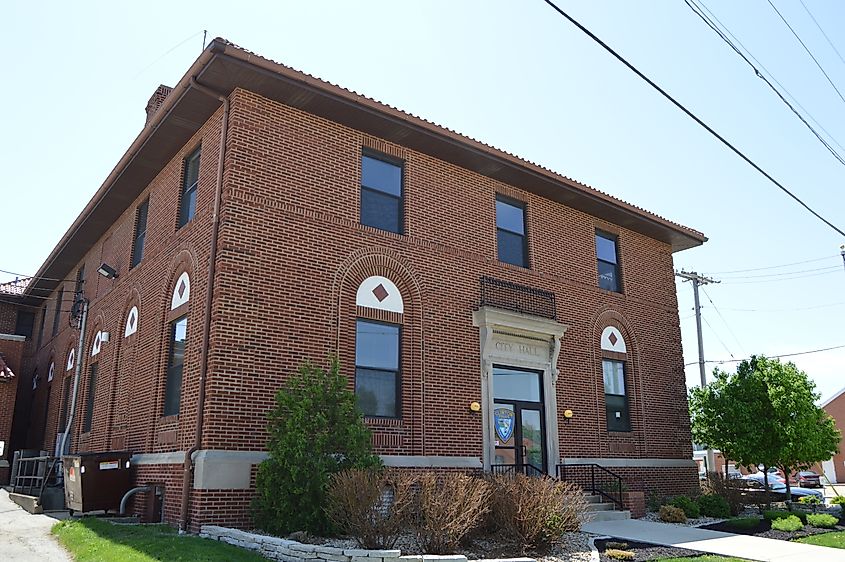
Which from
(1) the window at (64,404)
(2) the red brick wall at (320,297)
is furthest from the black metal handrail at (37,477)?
(1) the window at (64,404)

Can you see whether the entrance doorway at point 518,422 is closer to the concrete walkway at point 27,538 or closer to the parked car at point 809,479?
the concrete walkway at point 27,538

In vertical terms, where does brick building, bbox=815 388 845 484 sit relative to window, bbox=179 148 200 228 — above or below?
below

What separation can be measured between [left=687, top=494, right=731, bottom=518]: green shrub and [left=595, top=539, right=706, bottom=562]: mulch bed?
206 inches

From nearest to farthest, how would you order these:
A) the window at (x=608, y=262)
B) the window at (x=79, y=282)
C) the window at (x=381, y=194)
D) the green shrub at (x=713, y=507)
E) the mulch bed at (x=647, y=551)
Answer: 1. the mulch bed at (x=647, y=551)
2. the window at (x=381, y=194)
3. the green shrub at (x=713, y=507)
4. the window at (x=608, y=262)
5. the window at (x=79, y=282)

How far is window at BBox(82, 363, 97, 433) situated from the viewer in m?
17.8

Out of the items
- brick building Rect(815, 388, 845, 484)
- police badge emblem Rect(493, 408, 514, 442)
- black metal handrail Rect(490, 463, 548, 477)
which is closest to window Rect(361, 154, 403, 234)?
police badge emblem Rect(493, 408, 514, 442)

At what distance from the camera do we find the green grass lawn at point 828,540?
451 inches

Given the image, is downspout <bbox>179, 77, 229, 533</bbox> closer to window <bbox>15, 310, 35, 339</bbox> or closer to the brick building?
window <bbox>15, 310, 35, 339</bbox>

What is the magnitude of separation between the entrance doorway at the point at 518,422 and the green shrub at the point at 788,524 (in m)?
4.64

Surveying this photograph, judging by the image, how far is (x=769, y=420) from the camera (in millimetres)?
17594

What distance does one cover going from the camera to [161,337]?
13531 mm

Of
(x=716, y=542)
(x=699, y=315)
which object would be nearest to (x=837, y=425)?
(x=699, y=315)

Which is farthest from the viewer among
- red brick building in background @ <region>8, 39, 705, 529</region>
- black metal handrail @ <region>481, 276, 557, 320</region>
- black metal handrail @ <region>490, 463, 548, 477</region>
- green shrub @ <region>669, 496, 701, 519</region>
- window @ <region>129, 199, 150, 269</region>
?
window @ <region>129, 199, 150, 269</region>

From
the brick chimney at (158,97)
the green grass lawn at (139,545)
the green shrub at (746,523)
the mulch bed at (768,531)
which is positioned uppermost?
the brick chimney at (158,97)
